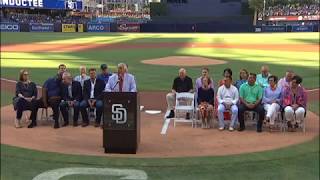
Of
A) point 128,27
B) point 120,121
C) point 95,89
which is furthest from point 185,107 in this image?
point 128,27

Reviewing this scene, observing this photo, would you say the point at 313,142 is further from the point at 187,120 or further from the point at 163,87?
the point at 163,87

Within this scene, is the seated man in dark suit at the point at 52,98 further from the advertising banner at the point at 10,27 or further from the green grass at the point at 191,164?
the advertising banner at the point at 10,27

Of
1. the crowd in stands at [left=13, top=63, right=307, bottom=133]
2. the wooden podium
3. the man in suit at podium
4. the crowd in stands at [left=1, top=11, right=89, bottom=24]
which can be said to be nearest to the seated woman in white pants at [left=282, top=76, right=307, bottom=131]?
the crowd in stands at [left=13, top=63, right=307, bottom=133]

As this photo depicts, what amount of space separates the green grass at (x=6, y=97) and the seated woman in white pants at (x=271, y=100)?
23.1 feet

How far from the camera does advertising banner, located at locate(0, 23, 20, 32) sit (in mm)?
64000

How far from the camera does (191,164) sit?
7801 millimetres

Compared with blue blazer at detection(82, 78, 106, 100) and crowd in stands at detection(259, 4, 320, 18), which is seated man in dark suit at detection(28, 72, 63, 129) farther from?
crowd in stands at detection(259, 4, 320, 18)

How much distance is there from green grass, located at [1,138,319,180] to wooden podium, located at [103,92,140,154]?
1.29 ft

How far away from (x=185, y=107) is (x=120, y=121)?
3.15m

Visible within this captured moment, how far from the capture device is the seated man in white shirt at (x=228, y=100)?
34.2ft

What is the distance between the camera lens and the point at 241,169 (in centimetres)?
755

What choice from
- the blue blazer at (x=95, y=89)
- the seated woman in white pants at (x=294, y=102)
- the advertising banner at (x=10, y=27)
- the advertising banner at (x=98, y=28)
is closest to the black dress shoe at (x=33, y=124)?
the blue blazer at (x=95, y=89)

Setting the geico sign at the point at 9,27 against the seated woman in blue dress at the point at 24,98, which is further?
the geico sign at the point at 9,27

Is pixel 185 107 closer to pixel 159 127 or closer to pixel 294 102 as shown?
pixel 159 127
